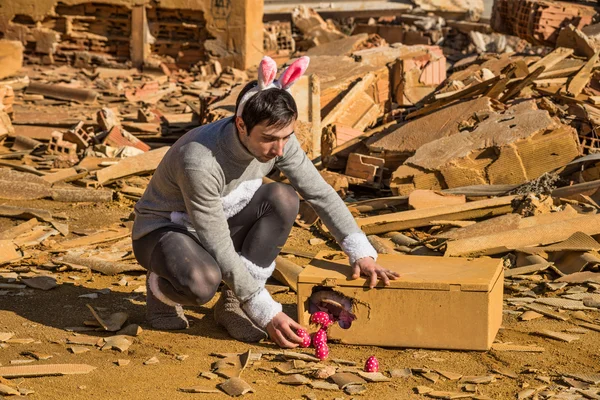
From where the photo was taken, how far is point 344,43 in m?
13.6

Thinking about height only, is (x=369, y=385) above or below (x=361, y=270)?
below

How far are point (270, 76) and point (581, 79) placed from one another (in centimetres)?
569

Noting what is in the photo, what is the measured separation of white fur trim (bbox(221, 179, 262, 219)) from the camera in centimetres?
485

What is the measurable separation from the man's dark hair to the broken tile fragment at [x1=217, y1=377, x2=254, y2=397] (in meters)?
1.18

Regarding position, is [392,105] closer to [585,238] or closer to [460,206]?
[460,206]

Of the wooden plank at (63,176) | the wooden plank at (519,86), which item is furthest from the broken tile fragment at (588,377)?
the wooden plank at (63,176)

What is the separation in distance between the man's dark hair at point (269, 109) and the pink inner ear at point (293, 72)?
0.28 feet

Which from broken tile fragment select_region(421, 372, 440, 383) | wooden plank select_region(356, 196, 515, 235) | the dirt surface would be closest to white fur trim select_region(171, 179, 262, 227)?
the dirt surface

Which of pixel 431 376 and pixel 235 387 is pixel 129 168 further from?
pixel 431 376

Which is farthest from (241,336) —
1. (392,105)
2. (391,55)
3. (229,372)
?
(391,55)

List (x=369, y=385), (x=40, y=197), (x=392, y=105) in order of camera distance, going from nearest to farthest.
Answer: (x=369, y=385)
(x=40, y=197)
(x=392, y=105)

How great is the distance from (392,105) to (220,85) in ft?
14.8

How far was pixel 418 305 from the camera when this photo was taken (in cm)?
461

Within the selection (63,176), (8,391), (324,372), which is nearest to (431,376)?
(324,372)
